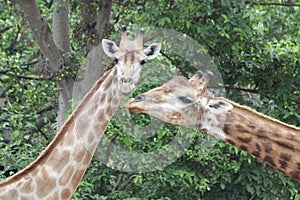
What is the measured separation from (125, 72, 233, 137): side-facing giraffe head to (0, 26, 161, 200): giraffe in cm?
89

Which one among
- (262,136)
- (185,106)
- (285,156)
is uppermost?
(185,106)

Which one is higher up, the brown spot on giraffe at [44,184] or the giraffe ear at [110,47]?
the giraffe ear at [110,47]

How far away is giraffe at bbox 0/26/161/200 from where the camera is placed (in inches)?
159

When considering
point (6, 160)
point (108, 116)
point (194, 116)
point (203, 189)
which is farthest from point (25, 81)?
point (194, 116)

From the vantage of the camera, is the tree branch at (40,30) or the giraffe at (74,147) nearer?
the giraffe at (74,147)

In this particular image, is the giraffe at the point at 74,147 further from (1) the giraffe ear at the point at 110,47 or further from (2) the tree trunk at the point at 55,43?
(2) the tree trunk at the point at 55,43

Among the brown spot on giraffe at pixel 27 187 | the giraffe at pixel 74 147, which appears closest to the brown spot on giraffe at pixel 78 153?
the giraffe at pixel 74 147

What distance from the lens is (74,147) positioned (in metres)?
4.15

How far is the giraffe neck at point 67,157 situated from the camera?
4.09m

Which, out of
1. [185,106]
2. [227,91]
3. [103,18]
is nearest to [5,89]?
[103,18]

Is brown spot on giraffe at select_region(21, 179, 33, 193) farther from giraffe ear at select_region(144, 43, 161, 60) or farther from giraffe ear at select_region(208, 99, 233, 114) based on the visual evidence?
giraffe ear at select_region(208, 99, 233, 114)

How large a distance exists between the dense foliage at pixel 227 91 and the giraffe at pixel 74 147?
3.30ft

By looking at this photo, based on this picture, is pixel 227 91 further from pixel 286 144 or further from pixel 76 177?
pixel 286 144

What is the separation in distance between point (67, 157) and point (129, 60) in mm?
703
